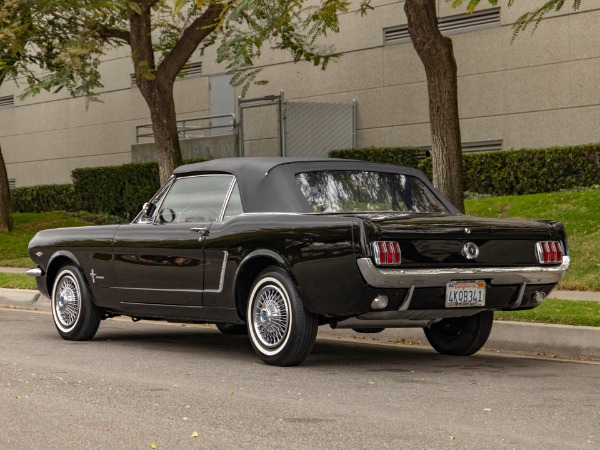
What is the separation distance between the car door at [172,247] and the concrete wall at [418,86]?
14.3 metres

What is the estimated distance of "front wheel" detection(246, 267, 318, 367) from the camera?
29.3 feet

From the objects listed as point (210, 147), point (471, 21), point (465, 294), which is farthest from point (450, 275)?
point (210, 147)

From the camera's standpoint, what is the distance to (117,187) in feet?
107

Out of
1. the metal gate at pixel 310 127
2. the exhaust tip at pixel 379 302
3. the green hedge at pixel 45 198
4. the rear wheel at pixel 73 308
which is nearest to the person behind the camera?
the exhaust tip at pixel 379 302

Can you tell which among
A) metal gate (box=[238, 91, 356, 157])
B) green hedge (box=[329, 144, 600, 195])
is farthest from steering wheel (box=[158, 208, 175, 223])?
metal gate (box=[238, 91, 356, 157])

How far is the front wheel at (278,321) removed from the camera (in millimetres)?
8930

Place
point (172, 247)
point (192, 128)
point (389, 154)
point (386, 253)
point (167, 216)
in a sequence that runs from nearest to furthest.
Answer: point (386, 253), point (172, 247), point (167, 216), point (389, 154), point (192, 128)

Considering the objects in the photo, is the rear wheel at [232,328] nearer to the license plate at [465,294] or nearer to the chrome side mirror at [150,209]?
the chrome side mirror at [150,209]

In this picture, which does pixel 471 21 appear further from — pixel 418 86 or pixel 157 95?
pixel 157 95

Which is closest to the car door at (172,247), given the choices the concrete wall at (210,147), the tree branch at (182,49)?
the tree branch at (182,49)

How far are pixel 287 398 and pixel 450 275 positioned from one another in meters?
1.80

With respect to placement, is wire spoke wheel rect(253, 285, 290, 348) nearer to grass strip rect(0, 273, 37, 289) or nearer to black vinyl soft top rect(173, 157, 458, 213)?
black vinyl soft top rect(173, 157, 458, 213)

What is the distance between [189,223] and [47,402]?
290 centimetres

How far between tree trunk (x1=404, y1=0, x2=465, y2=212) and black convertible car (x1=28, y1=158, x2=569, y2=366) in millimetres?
5009
